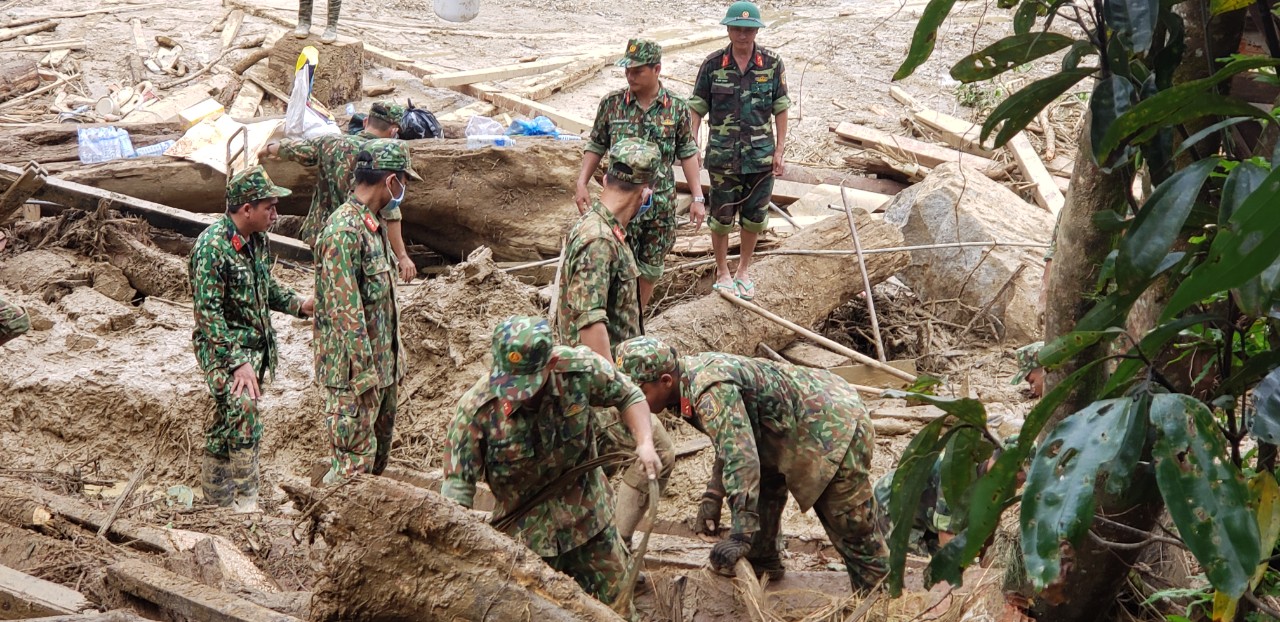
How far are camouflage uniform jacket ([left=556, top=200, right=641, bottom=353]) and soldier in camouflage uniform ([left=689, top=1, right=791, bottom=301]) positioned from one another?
7.51ft

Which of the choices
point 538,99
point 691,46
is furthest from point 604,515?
point 691,46

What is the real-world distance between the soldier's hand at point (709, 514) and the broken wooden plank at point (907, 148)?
20.8 feet

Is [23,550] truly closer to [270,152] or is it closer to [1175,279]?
[270,152]

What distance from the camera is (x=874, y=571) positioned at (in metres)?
5.21

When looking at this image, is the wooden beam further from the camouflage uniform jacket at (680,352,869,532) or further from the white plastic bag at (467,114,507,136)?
the camouflage uniform jacket at (680,352,869,532)

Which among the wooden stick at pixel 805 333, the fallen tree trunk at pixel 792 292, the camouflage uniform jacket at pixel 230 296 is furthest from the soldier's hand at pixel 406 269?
the wooden stick at pixel 805 333

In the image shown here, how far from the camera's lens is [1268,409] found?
2.04 m

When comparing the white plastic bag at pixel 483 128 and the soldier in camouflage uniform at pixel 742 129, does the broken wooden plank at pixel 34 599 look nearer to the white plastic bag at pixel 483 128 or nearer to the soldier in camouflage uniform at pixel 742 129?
the soldier in camouflage uniform at pixel 742 129

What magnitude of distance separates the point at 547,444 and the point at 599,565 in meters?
0.59

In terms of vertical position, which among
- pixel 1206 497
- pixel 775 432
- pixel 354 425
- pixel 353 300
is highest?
pixel 1206 497

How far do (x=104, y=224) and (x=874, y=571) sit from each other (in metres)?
6.63

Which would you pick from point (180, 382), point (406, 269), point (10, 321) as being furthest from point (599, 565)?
point (180, 382)

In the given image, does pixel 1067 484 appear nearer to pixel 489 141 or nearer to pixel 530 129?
pixel 489 141

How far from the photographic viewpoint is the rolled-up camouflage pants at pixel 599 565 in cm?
473
